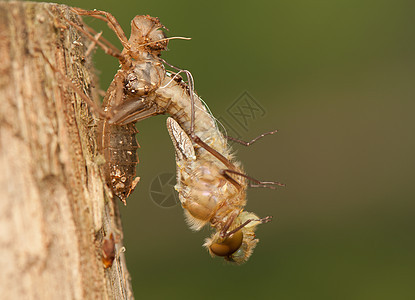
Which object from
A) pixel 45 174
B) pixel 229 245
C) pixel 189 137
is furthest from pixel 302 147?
pixel 45 174

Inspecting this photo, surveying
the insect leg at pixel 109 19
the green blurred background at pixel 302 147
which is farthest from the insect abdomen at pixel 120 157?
the green blurred background at pixel 302 147

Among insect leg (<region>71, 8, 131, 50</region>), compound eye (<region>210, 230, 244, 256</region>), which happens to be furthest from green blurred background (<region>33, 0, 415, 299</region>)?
compound eye (<region>210, 230, 244, 256</region>)

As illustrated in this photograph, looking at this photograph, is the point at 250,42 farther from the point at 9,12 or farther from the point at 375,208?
the point at 9,12

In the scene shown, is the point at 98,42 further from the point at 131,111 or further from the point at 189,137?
the point at 189,137

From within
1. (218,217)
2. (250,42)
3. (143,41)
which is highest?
(250,42)

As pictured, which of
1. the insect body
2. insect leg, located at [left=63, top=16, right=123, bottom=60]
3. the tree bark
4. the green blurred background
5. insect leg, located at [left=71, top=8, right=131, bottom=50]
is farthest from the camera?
the green blurred background

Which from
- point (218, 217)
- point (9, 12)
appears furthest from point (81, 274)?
point (218, 217)

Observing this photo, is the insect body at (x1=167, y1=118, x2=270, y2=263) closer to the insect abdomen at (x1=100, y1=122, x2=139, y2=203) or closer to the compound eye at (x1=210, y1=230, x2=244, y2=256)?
the compound eye at (x1=210, y1=230, x2=244, y2=256)
